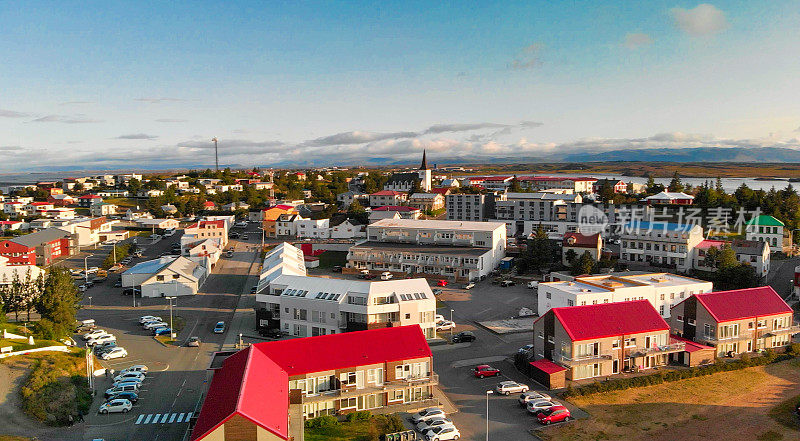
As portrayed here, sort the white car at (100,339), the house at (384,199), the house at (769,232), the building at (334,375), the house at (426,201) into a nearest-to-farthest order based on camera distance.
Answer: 1. the building at (334,375)
2. the white car at (100,339)
3. the house at (769,232)
4. the house at (426,201)
5. the house at (384,199)

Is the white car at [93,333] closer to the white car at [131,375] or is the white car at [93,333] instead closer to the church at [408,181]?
the white car at [131,375]

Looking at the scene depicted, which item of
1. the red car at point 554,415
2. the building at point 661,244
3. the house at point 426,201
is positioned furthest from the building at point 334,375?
the house at point 426,201

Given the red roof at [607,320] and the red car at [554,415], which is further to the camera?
the red roof at [607,320]

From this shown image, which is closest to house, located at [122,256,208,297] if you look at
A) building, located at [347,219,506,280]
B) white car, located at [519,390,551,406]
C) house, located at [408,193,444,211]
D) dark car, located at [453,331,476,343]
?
building, located at [347,219,506,280]

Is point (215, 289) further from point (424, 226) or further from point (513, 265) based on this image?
point (513, 265)

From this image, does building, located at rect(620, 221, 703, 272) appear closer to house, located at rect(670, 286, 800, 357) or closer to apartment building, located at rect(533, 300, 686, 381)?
house, located at rect(670, 286, 800, 357)

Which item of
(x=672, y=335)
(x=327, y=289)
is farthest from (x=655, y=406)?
(x=327, y=289)
